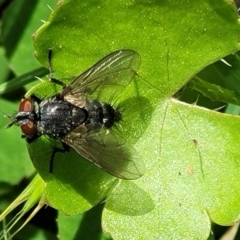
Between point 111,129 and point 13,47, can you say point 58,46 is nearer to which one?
point 111,129

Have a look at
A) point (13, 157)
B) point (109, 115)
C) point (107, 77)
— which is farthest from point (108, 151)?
point (13, 157)

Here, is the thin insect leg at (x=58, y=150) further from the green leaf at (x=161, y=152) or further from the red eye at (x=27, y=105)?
the red eye at (x=27, y=105)

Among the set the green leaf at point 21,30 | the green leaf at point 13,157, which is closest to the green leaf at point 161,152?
the green leaf at point 13,157

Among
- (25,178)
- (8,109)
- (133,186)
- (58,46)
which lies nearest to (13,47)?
(8,109)

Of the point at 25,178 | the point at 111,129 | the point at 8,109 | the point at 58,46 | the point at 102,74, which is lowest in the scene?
the point at 25,178

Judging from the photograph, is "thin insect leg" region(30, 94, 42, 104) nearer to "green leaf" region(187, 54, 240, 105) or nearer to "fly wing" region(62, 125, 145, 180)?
"fly wing" region(62, 125, 145, 180)

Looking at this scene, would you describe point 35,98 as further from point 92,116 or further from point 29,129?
point 92,116

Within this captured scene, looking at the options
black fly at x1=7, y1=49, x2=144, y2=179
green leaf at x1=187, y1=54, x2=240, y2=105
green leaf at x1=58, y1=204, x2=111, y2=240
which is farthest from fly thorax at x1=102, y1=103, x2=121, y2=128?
green leaf at x1=58, y1=204, x2=111, y2=240
